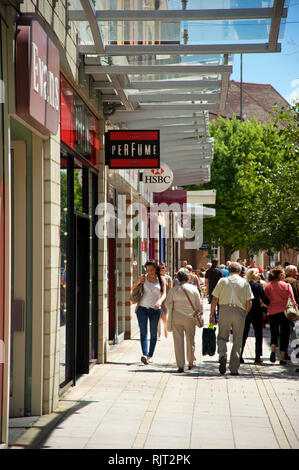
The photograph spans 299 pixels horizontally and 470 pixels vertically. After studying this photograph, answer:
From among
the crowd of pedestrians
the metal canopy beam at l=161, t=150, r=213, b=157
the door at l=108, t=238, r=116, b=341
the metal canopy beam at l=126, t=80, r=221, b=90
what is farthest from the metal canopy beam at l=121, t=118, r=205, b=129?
the metal canopy beam at l=126, t=80, r=221, b=90

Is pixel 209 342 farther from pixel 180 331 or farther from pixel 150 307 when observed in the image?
pixel 150 307

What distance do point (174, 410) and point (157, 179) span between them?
10.3m

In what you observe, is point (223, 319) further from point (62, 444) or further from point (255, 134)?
point (255, 134)

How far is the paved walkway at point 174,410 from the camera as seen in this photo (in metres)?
6.39

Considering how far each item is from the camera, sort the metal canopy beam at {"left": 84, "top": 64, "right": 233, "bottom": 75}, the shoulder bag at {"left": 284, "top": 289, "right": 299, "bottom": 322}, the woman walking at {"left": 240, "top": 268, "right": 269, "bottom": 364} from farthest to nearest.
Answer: the woman walking at {"left": 240, "top": 268, "right": 269, "bottom": 364} < the shoulder bag at {"left": 284, "top": 289, "right": 299, "bottom": 322} < the metal canopy beam at {"left": 84, "top": 64, "right": 233, "bottom": 75}

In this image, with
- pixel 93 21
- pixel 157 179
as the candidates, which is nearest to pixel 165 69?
pixel 93 21

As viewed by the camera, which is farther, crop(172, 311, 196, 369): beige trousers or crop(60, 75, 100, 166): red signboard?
crop(172, 311, 196, 369): beige trousers

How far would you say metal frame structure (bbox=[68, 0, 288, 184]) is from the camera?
24.9 feet

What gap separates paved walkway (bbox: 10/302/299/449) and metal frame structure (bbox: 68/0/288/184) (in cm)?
399

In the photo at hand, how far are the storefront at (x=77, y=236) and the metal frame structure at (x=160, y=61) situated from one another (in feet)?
A: 1.81

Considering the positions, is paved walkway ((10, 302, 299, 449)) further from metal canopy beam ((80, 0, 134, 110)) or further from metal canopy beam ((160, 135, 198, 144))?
metal canopy beam ((160, 135, 198, 144))

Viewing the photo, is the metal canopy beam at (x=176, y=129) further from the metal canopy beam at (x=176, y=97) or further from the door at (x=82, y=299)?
the door at (x=82, y=299)
